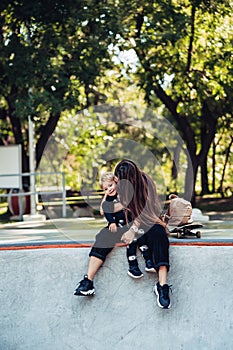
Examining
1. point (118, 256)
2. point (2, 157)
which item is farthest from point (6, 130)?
point (118, 256)

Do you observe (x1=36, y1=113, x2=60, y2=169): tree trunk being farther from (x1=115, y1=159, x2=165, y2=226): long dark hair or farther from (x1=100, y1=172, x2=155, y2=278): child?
(x1=115, y1=159, x2=165, y2=226): long dark hair

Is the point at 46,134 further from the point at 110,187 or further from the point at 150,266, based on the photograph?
the point at 150,266

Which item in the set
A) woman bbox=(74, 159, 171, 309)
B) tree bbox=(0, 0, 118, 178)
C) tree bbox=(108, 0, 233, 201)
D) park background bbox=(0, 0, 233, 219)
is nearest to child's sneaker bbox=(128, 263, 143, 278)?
woman bbox=(74, 159, 171, 309)

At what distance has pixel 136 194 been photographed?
6000mm

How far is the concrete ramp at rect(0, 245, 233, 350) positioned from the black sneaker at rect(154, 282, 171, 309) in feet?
0.58

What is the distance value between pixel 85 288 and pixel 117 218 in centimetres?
70

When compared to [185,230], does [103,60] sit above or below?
above

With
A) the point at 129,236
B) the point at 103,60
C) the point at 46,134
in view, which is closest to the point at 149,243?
the point at 129,236

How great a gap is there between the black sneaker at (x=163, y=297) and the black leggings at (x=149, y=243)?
7.3 inches

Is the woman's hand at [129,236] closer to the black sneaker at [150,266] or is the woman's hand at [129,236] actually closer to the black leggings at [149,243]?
the black leggings at [149,243]

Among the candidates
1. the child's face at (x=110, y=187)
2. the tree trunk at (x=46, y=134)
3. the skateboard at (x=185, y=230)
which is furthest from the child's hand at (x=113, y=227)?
the tree trunk at (x=46, y=134)

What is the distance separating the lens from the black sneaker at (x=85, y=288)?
5.92m

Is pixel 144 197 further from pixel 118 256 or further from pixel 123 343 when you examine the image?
pixel 123 343

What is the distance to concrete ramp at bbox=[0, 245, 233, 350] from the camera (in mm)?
5926
